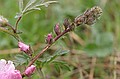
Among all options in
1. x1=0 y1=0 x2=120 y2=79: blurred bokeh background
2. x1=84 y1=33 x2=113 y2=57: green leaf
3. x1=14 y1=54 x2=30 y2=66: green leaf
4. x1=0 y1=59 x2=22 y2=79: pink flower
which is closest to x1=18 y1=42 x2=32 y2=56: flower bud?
x1=14 y1=54 x2=30 y2=66: green leaf

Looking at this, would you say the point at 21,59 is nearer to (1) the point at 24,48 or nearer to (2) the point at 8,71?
(1) the point at 24,48

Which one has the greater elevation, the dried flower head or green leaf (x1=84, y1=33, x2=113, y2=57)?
green leaf (x1=84, y1=33, x2=113, y2=57)

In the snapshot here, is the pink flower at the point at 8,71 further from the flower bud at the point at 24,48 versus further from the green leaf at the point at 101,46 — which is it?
the green leaf at the point at 101,46

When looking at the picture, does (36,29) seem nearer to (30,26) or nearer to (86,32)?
(30,26)

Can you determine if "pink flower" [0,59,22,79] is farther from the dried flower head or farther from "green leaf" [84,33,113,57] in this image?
"green leaf" [84,33,113,57]

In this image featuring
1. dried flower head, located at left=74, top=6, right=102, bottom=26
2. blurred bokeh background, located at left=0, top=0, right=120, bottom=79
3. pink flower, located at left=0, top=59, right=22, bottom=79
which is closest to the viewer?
pink flower, located at left=0, top=59, right=22, bottom=79

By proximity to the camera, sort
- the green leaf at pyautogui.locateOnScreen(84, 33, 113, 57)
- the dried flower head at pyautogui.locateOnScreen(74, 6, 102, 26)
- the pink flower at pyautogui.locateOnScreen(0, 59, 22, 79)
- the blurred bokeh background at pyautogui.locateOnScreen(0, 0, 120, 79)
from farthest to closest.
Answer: the green leaf at pyautogui.locateOnScreen(84, 33, 113, 57) < the blurred bokeh background at pyautogui.locateOnScreen(0, 0, 120, 79) < the dried flower head at pyautogui.locateOnScreen(74, 6, 102, 26) < the pink flower at pyautogui.locateOnScreen(0, 59, 22, 79)

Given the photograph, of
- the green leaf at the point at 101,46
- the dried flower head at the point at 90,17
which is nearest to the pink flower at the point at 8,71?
the dried flower head at the point at 90,17
